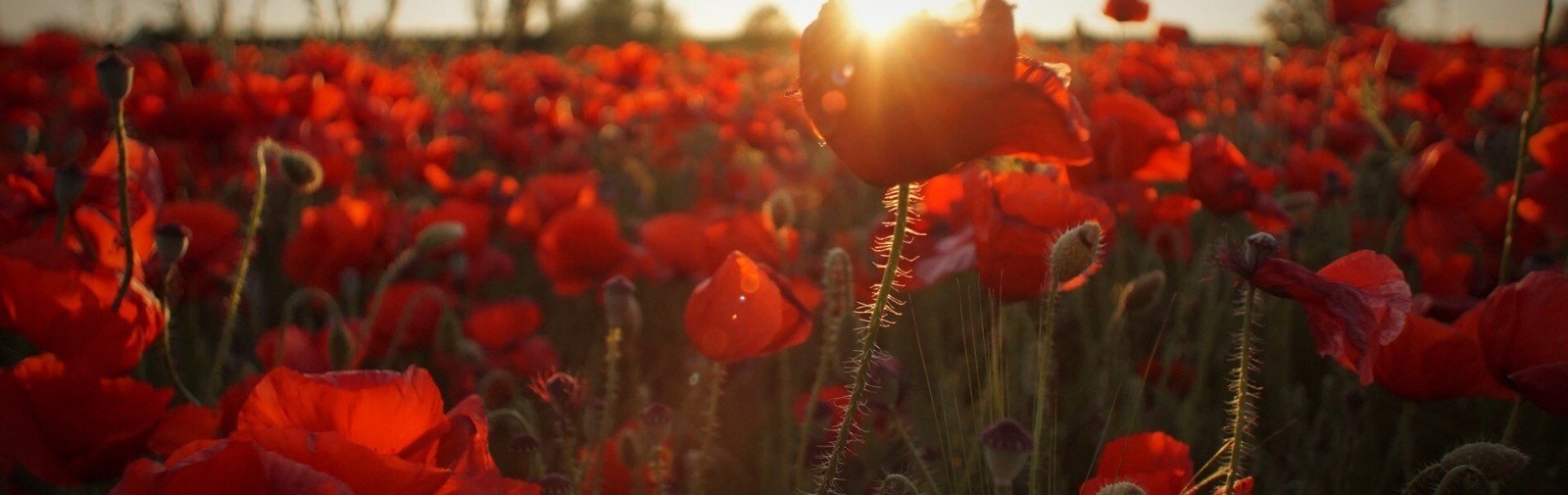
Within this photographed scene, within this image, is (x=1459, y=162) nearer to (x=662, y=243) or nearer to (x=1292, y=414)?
(x=1292, y=414)

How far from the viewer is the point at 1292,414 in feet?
4.98

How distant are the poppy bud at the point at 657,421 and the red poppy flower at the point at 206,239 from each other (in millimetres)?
1015

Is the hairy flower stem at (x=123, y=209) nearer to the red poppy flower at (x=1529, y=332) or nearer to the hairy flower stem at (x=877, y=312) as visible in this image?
the hairy flower stem at (x=877, y=312)

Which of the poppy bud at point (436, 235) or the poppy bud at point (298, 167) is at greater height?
the poppy bud at point (298, 167)

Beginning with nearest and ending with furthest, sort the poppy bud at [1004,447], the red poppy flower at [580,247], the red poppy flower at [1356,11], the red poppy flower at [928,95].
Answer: the red poppy flower at [928,95] < the poppy bud at [1004,447] < the red poppy flower at [580,247] < the red poppy flower at [1356,11]

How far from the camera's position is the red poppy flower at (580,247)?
6.49ft

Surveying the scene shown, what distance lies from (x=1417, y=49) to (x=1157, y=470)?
300 centimetres

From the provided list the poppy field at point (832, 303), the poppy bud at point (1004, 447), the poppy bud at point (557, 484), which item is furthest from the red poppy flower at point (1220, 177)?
the poppy bud at point (557, 484)

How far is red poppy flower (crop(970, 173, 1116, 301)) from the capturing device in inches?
40.8

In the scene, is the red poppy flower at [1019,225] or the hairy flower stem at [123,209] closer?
the hairy flower stem at [123,209]

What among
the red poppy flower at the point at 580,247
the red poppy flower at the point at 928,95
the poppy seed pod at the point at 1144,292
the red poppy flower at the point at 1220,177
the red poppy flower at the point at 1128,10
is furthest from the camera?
the red poppy flower at the point at 1128,10

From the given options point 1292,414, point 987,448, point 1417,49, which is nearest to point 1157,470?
point 987,448

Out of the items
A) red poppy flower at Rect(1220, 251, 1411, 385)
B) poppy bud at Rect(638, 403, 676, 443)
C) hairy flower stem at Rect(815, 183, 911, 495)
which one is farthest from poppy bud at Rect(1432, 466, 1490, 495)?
poppy bud at Rect(638, 403, 676, 443)

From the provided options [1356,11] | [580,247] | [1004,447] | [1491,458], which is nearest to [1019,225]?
[1004,447]
